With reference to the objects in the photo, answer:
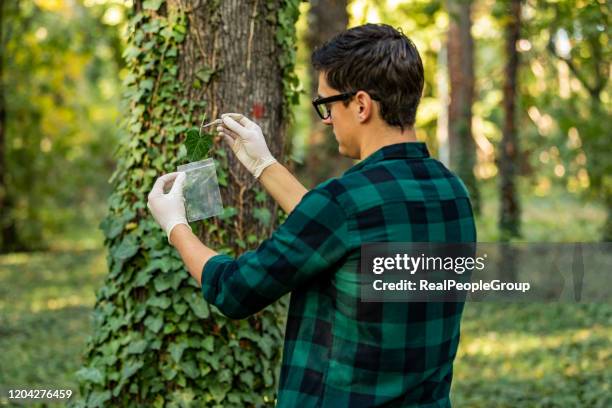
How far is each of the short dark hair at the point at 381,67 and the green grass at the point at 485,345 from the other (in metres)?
4.65

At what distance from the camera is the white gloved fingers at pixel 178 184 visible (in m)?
2.48

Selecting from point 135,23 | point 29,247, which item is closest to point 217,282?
point 135,23

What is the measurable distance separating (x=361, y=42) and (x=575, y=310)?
883 centimetres

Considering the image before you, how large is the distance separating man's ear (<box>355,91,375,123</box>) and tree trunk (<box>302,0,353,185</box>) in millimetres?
7348

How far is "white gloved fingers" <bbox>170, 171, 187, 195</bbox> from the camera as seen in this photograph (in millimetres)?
A: 2482

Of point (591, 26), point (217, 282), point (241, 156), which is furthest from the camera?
point (591, 26)

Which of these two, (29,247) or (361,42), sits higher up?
(361,42)

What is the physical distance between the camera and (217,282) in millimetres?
2195

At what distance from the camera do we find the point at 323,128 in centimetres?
1111

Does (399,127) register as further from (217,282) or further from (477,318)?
(477,318)

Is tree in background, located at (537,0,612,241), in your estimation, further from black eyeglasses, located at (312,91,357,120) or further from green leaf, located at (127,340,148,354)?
black eyeglasses, located at (312,91,357,120)

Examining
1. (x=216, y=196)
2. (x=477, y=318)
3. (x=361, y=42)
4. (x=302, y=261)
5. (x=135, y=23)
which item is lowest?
(x=477, y=318)

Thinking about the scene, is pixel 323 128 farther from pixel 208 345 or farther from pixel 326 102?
pixel 326 102

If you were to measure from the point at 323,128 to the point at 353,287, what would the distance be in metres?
9.10
